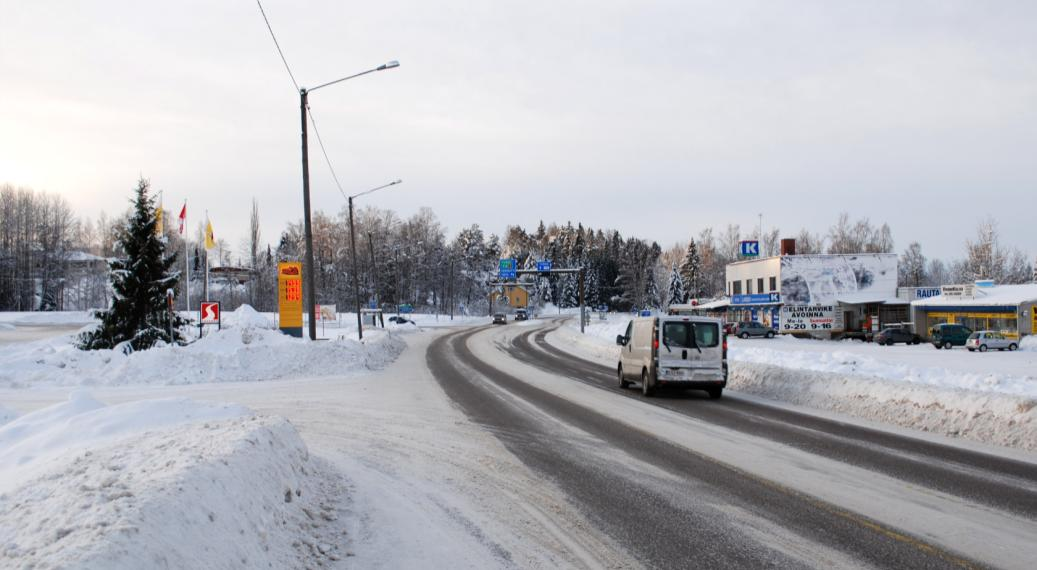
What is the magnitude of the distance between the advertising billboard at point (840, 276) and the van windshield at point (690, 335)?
52.5m

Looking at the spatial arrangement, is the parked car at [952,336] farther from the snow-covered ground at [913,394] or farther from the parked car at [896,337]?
the snow-covered ground at [913,394]

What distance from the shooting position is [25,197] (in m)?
93.6

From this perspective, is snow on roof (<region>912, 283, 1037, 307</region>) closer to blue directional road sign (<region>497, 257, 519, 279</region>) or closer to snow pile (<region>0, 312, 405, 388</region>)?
blue directional road sign (<region>497, 257, 519, 279</region>)

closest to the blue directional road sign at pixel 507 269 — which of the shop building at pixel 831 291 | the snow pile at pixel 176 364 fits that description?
the shop building at pixel 831 291

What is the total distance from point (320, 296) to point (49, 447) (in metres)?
112

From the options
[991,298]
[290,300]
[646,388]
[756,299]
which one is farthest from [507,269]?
[646,388]

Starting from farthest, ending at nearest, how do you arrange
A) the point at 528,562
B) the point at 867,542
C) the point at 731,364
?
the point at 731,364 → the point at 867,542 → the point at 528,562

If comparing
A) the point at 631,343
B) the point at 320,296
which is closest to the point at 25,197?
the point at 320,296

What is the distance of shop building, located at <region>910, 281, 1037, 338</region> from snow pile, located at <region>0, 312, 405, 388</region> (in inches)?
1723

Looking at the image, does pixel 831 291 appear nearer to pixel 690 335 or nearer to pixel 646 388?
pixel 690 335

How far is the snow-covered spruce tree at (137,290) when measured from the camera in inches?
975

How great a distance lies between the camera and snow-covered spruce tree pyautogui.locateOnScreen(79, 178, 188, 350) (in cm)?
2477

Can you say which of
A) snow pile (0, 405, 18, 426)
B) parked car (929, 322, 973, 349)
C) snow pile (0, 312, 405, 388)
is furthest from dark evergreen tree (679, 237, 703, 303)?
snow pile (0, 405, 18, 426)

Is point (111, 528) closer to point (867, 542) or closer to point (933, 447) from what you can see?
point (867, 542)
